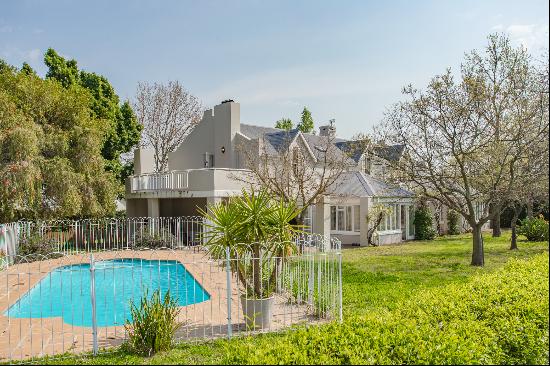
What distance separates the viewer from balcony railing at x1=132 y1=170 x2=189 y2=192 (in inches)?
1027

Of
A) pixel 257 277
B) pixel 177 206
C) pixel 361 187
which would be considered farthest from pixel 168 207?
pixel 257 277

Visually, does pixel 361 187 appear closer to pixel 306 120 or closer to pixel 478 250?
pixel 478 250

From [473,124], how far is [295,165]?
28.5 feet

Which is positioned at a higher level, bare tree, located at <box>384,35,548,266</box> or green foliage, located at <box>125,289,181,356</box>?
bare tree, located at <box>384,35,548,266</box>

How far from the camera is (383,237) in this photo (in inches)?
1126

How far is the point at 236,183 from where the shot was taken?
2569cm

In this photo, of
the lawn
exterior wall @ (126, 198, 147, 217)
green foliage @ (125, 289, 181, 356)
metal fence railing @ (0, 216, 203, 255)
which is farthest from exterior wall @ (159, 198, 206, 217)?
green foliage @ (125, 289, 181, 356)

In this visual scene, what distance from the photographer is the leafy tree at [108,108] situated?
31531 mm

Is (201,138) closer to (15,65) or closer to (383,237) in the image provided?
(15,65)

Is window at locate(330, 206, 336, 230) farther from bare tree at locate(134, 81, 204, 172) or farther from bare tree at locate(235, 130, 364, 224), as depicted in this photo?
bare tree at locate(134, 81, 204, 172)

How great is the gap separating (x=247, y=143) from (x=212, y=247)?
20213mm

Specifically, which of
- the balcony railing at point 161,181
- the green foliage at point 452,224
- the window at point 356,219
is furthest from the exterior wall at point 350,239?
the green foliage at point 452,224

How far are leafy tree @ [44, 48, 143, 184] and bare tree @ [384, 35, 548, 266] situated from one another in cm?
2061

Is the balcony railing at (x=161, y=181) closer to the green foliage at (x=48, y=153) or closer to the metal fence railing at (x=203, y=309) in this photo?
the green foliage at (x=48, y=153)
